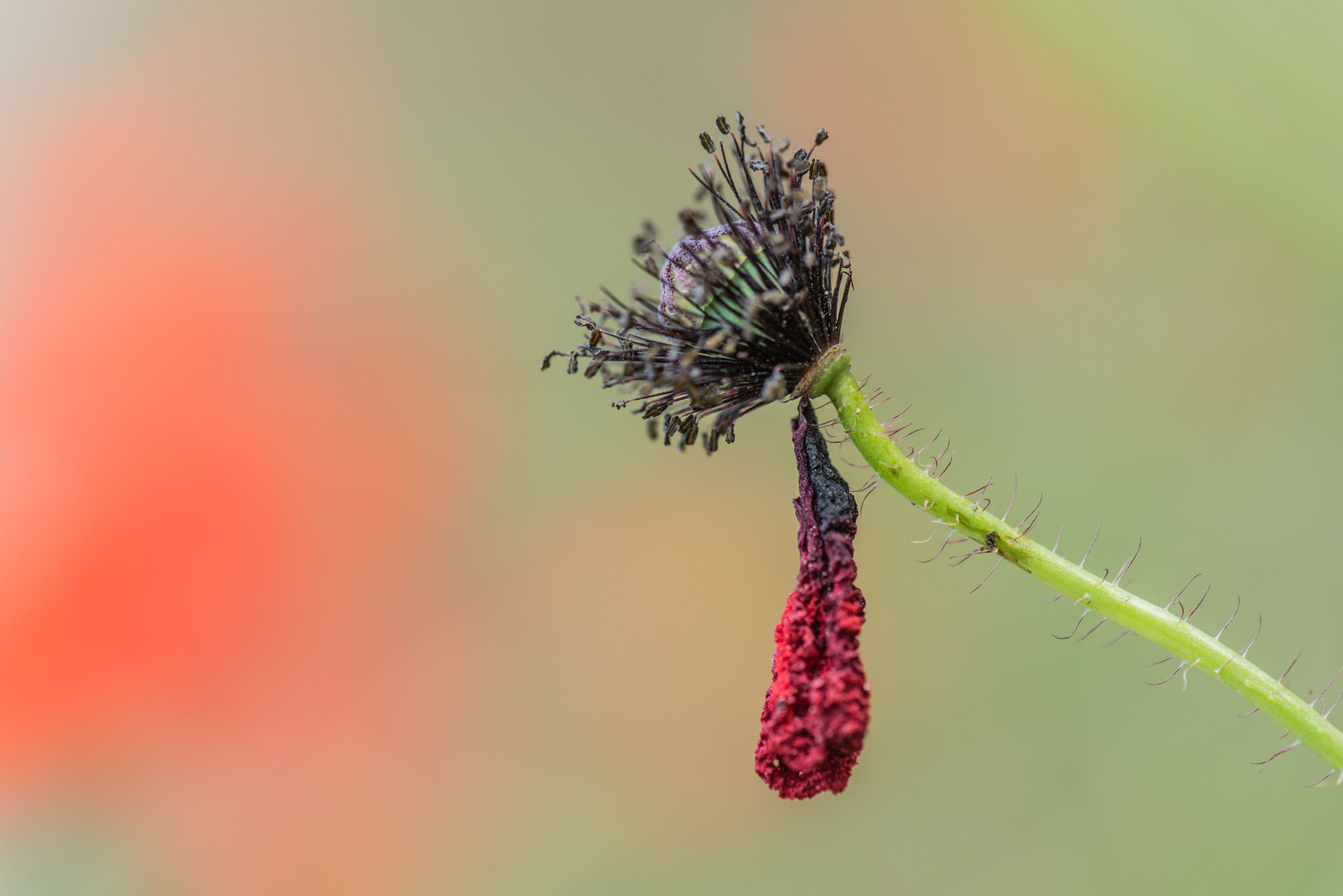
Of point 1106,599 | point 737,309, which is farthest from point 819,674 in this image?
point 737,309

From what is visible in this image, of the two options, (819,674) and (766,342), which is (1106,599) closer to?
(819,674)

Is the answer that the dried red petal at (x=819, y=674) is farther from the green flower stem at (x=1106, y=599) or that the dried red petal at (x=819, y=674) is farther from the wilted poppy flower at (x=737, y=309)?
the wilted poppy flower at (x=737, y=309)

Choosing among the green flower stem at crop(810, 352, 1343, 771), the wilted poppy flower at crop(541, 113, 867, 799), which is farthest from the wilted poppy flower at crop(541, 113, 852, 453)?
the green flower stem at crop(810, 352, 1343, 771)

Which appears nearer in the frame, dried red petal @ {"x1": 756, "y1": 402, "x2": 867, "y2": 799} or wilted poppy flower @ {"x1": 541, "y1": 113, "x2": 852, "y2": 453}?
dried red petal @ {"x1": 756, "y1": 402, "x2": 867, "y2": 799}

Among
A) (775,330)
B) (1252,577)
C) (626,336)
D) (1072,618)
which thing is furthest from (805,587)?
(1252,577)

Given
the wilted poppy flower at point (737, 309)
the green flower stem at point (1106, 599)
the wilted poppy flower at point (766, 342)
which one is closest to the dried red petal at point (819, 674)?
the wilted poppy flower at point (766, 342)

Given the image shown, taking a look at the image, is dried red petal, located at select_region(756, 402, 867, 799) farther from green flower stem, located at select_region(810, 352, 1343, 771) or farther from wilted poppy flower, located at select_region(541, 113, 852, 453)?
wilted poppy flower, located at select_region(541, 113, 852, 453)
